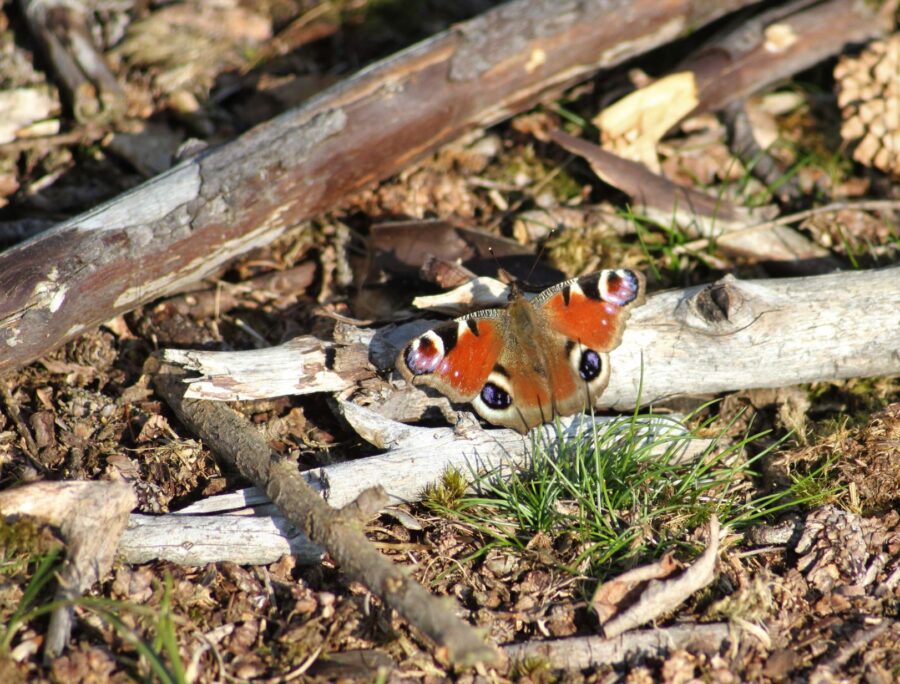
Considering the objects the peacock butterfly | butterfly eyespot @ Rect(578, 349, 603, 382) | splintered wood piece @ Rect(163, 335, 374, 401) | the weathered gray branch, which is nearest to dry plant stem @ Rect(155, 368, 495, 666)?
splintered wood piece @ Rect(163, 335, 374, 401)

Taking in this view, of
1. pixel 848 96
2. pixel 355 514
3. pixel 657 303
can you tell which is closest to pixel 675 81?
pixel 848 96

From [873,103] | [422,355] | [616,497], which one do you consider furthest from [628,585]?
[873,103]

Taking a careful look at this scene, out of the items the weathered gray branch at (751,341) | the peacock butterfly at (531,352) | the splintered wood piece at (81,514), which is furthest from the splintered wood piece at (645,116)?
the splintered wood piece at (81,514)

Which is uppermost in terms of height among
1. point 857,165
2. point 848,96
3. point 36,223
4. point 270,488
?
point 36,223

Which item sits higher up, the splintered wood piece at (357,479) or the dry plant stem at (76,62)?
the dry plant stem at (76,62)

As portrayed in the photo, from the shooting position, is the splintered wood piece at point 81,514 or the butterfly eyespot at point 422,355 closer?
the splintered wood piece at point 81,514

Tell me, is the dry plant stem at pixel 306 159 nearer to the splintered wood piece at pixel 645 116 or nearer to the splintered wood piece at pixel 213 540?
the splintered wood piece at pixel 645 116

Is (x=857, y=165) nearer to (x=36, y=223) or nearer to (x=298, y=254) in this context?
(x=298, y=254)
